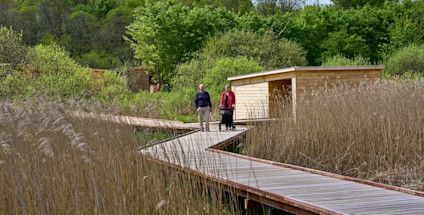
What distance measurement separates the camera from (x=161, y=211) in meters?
3.94

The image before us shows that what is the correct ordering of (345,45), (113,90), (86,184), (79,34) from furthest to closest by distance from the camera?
(79,34) → (345,45) → (113,90) → (86,184)

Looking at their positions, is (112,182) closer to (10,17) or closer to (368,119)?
(368,119)

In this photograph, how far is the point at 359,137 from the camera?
7691mm

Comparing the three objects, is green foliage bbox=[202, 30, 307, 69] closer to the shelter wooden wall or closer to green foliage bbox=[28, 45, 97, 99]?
green foliage bbox=[28, 45, 97, 99]

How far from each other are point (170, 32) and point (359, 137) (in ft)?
103

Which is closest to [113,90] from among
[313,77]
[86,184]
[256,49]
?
[313,77]

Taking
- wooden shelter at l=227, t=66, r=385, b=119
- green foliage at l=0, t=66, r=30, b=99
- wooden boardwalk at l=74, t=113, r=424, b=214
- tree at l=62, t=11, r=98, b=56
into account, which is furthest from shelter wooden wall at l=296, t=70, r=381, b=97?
tree at l=62, t=11, r=98, b=56

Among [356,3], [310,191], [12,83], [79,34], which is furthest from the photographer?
[79,34]

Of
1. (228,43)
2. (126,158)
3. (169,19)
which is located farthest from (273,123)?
(169,19)

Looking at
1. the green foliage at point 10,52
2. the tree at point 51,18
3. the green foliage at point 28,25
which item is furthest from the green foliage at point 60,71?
the tree at point 51,18

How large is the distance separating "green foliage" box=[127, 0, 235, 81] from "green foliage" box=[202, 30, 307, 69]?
178 inches

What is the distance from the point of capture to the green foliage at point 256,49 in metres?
31.9

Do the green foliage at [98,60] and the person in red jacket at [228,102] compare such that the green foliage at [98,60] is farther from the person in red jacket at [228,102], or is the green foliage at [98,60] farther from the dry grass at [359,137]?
the dry grass at [359,137]

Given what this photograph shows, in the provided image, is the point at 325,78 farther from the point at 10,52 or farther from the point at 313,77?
the point at 10,52
